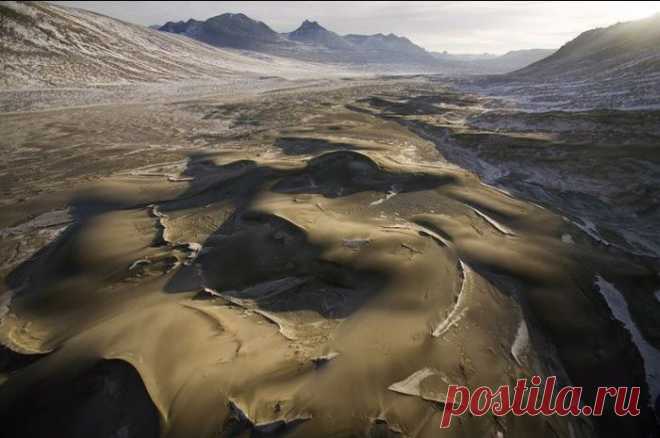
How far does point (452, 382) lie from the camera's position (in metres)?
3.20

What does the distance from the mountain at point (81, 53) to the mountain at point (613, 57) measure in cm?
3934

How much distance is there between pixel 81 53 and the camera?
43312 mm

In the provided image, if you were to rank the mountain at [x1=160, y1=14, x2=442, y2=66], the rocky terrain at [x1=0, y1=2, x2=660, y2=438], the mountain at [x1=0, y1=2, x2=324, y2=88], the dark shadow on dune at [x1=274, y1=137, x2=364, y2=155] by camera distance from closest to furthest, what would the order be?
1. the rocky terrain at [x1=0, y1=2, x2=660, y2=438]
2. the dark shadow on dune at [x1=274, y1=137, x2=364, y2=155]
3. the mountain at [x1=0, y1=2, x2=324, y2=88]
4. the mountain at [x1=160, y1=14, x2=442, y2=66]

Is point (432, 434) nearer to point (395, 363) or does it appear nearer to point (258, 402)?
point (395, 363)

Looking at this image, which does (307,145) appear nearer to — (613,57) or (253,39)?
(613,57)

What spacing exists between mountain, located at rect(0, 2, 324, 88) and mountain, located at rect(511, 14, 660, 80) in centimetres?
3934

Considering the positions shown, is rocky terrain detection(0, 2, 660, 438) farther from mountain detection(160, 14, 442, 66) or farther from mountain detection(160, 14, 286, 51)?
mountain detection(160, 14, 286, 51)

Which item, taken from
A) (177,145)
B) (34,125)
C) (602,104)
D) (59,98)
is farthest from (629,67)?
(59,98)

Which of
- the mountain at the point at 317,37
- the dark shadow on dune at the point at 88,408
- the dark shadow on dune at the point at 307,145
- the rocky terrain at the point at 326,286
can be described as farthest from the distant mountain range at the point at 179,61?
the mountain at the point at 317,37

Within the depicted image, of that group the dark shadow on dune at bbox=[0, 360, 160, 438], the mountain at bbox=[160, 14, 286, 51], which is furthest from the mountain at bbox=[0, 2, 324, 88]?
the mountain at bbox=[160, 14, 286, 51]

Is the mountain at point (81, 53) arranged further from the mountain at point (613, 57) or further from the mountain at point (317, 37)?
the mountain at point (317, 37)

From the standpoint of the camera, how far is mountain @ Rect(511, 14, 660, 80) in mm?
20284

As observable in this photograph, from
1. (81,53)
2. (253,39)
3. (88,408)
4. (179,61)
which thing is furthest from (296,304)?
(253,39)

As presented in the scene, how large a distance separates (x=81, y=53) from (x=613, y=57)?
51.7 meters
